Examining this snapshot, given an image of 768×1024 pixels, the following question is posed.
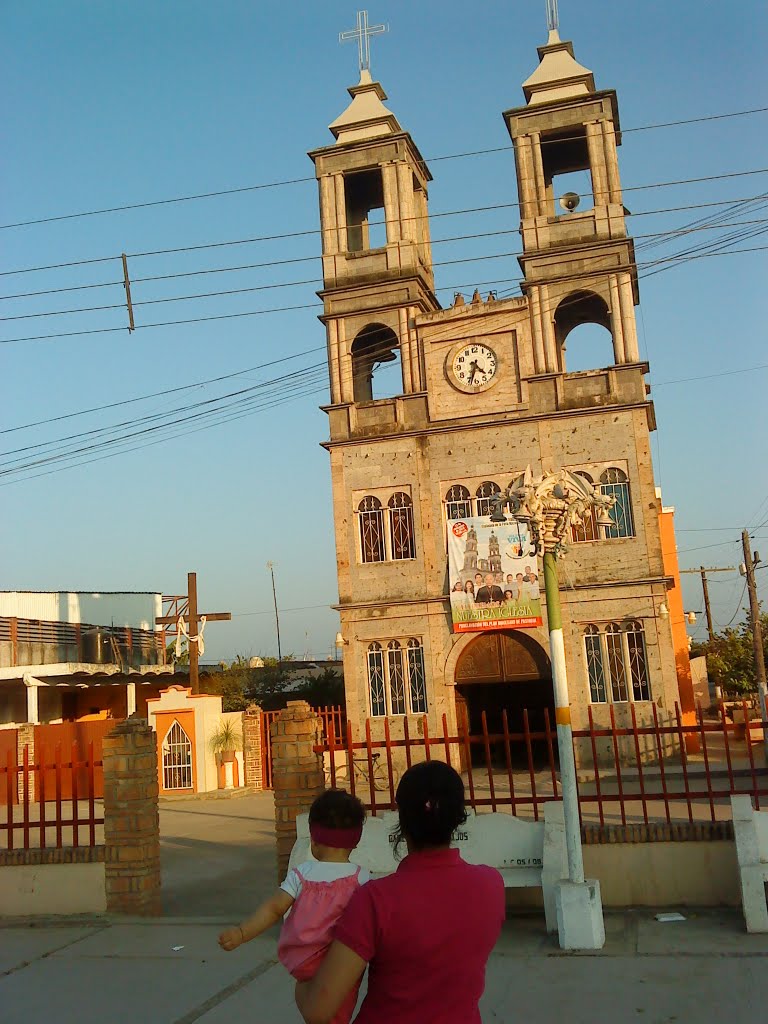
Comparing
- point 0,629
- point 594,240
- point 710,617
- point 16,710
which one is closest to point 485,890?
point 594,240

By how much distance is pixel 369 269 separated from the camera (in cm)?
2717

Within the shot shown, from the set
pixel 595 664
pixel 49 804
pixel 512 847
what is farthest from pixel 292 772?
pixel 49 804

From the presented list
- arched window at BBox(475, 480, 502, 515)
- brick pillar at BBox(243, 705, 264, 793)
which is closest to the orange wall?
arched window at BBox(475, 480, 502, 515)

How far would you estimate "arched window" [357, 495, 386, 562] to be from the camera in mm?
25734

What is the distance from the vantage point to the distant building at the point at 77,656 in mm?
30016

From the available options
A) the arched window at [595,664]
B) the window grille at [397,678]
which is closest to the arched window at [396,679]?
the window grille at [397,678]

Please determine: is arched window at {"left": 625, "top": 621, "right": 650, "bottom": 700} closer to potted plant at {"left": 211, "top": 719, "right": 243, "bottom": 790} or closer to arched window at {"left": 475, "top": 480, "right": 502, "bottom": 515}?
arched window at {"left": 475, "top": 480, "right": 502, "bottom": 515}

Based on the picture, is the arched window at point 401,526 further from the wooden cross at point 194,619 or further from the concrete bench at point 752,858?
the concrete bench at point 752,858

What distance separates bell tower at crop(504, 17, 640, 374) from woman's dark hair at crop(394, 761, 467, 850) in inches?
899

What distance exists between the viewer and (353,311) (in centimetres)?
2698

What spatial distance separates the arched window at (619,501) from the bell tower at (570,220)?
9.95 feet

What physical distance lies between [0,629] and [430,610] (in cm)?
1419

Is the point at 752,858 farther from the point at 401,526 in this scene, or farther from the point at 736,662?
the point at 736,662

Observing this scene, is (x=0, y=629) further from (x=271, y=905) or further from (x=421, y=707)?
(x=271, y=905)
